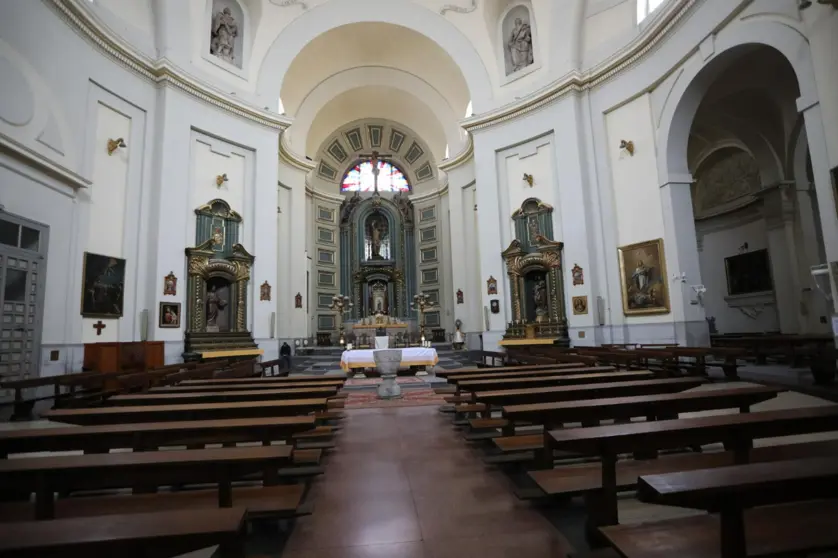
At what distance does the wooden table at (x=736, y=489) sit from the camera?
3.76ft

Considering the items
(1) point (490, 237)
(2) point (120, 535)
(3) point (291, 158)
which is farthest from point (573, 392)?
(3) point (291, 158)

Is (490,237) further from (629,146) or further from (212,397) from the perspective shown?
(212,397)

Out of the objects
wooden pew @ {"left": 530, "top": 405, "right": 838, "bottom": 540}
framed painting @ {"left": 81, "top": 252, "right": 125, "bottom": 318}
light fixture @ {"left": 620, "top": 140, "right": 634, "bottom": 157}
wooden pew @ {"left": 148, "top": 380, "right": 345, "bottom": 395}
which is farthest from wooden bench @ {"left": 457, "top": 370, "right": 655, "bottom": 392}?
light fixture @ {"left": 620, "top": 140, "right": 634, "bottom": 157}

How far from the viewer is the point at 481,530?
7.78 ft

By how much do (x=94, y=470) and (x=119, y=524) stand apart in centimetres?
65

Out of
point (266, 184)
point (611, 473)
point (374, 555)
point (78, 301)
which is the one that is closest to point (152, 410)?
point (374, 555)

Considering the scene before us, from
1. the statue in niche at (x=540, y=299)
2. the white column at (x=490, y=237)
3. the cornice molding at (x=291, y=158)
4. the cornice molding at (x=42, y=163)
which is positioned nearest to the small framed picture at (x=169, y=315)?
the cornice molding at (x=42, y=163)

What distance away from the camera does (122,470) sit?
171 cm

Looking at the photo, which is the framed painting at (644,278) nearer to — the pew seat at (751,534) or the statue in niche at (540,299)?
the statue in niche at (540,299)

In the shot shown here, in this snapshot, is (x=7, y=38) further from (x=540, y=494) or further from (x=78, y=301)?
(x=540, y=494)

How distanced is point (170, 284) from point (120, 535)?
11859 millimetres

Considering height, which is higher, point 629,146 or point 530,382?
point 629,146

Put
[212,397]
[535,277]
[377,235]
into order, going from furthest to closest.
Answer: [377,235] → [535,277] → [212,397]

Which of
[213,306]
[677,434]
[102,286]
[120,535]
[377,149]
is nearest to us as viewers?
[120,535]
